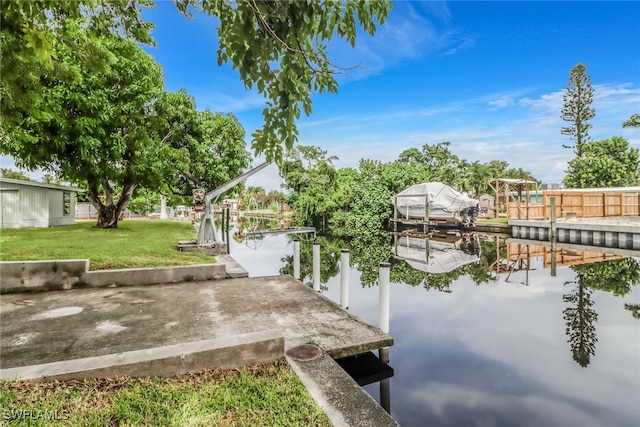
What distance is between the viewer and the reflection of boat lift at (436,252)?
12.5 meters

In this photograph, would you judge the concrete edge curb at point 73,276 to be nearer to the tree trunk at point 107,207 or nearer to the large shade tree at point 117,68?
the large shade tree at point 117,68

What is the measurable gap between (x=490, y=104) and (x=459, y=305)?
26.5 m

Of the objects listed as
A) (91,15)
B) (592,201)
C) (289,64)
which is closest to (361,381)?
(289,64)

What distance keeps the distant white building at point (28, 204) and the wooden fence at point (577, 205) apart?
27.1 m

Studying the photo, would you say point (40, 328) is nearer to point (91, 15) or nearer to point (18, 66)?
point (18, 66)

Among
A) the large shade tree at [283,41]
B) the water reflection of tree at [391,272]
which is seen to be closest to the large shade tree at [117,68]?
the large shade tree at [283,41]

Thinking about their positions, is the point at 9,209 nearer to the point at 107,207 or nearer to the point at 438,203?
the point at 107,207

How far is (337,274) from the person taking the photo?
11414 mm

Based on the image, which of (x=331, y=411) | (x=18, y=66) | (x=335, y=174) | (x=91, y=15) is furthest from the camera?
(x=335, y=174)

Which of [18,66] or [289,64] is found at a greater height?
[18,66]

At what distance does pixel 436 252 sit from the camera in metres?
15.5

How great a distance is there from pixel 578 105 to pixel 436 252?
3517 cm

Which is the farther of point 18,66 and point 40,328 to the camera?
point 40,328

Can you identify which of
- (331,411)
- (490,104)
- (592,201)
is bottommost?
(331,411)
